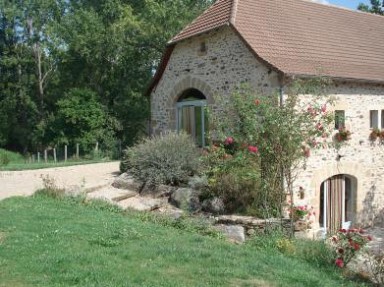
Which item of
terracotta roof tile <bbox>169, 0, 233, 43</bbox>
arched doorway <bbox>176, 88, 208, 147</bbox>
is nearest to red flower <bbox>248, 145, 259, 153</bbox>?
terracotta roof tile <bbox>169, 0, 233, 43</bbox>

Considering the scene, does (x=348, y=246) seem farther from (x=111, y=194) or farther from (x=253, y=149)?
(x=111, y=194)

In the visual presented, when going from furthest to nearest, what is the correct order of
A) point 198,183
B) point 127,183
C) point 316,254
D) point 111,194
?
point 127,183 < point 198,183 < point 111,194 < point 316,254

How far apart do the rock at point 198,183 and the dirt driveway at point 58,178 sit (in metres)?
2.62

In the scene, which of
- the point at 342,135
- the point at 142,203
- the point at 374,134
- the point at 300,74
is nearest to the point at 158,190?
the point at 142,203

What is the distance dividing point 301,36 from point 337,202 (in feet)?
17.1

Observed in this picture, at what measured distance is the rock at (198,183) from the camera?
472 inches

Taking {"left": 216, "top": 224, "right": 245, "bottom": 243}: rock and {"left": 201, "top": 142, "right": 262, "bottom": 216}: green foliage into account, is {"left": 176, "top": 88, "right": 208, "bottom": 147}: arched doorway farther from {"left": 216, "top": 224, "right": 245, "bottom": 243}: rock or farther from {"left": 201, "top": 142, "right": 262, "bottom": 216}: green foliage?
{"left": 216, "top": 224, "right": 245, "bottom": 243}: rock

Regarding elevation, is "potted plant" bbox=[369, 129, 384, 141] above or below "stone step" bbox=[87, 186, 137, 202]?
above

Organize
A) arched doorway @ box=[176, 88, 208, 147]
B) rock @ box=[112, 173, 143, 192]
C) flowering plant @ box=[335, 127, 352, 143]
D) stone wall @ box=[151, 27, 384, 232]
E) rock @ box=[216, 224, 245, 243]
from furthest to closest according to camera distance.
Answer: arched doorway @ box=[176, 88, 208, 147] → flowering plant @ box=[335, 127, 352, 143] → stone wall @ box=[151, 27, 384, 232] → rock @ box=[112, 173, 143, 192] → rock @ box=[216, 224, 245, 243]

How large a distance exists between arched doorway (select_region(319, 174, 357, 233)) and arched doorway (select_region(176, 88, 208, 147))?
4140 millimetres

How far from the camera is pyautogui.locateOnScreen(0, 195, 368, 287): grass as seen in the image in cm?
517

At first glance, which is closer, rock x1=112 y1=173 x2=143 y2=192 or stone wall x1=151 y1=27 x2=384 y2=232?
rock x1=112 y1=173 x2=143 y2=192

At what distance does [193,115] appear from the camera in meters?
15.9

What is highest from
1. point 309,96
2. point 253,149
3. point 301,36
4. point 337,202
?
point 301,36
